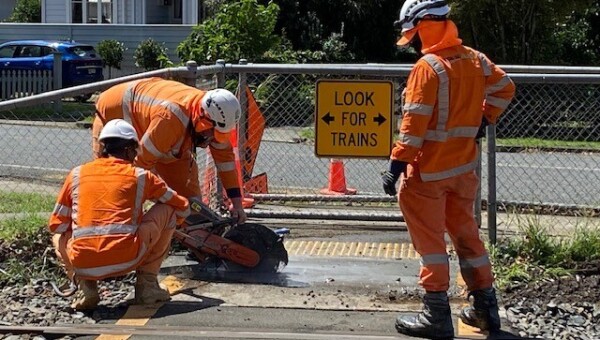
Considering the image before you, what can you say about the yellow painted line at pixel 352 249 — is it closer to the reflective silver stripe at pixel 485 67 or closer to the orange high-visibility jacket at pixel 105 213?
the orange high-visibility jacket at pixel 105 213

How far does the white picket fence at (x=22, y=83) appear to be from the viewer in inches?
891

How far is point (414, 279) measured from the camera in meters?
6.83

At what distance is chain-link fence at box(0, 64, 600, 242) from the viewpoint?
7.95 meters

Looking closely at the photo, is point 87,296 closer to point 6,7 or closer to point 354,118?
point 354,118

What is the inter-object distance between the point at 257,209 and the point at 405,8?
3.76 m

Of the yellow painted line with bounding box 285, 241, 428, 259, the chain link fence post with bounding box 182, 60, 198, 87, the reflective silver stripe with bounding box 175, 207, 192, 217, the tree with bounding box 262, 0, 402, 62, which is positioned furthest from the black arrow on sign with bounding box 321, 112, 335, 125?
the tree with bounding box 262, 0, 402, 62

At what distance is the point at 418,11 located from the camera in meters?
5.62

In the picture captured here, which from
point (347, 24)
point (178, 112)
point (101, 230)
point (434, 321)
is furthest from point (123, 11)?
point (434, 321)

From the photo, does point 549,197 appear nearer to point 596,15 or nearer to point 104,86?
point 104,86

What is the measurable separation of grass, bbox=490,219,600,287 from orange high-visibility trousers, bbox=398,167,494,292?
853mm

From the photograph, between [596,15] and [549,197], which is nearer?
[549,197]

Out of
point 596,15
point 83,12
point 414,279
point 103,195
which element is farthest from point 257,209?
point 83,12

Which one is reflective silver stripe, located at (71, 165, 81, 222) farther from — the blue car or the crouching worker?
the blue car

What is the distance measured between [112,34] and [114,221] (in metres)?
23.9
